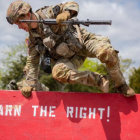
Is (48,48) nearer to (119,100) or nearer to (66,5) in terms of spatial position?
(66,5)

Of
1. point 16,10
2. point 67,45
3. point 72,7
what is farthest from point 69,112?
point 16,10

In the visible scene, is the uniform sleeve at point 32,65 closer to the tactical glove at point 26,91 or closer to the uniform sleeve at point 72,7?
the tactical glove at point 26,91

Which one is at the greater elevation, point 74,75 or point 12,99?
point 74,75

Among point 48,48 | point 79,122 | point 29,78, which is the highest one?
point 48,48

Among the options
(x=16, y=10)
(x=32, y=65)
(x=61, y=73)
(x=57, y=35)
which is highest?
(x=16, y=10)

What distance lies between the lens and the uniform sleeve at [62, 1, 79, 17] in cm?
496

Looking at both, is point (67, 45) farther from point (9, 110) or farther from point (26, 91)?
point (9, 110)

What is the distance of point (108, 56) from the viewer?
4465 millimetres

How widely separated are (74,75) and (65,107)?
503 mm

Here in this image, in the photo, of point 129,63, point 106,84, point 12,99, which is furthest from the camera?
point 129,63

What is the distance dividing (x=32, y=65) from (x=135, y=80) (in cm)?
2470

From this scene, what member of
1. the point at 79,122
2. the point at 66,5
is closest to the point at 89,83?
the point at 79,122

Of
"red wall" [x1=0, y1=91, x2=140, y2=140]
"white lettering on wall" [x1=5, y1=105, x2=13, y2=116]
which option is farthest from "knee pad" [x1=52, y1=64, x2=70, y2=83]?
"white lettering on wall" [x1=5, y1=105, x2=13, y2=116]

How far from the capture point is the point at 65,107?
4.75m
